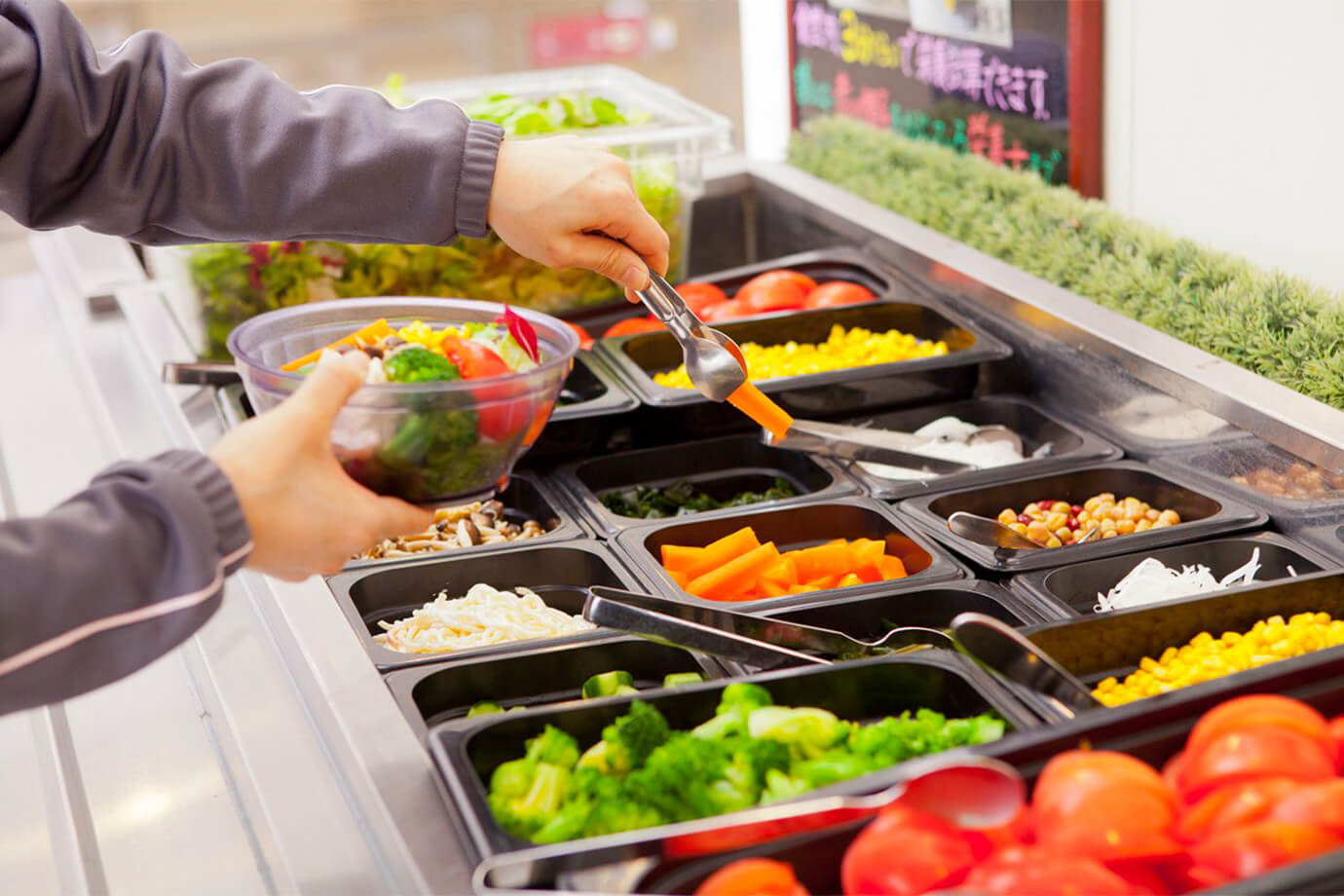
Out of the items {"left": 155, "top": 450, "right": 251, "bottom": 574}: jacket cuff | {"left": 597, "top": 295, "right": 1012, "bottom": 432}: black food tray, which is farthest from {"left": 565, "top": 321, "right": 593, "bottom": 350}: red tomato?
{"left": 155, "top": 450, "right": 251, "bottom": 574}: jacket cuff

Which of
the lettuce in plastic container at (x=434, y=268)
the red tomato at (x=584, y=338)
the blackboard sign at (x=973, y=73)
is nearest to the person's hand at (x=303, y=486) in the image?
the red tomato at (x=584, y=338)

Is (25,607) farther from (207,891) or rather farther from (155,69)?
(155,69)

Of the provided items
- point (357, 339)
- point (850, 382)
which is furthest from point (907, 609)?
point (357, 339)

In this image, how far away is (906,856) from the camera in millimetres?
1039

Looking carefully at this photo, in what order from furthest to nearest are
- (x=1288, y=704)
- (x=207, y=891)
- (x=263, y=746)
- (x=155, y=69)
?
(x=155, y=69), (x=263, y=746), (x=207, y=891), (x=1288, y=704)

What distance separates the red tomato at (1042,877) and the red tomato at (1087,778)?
6 centimetres

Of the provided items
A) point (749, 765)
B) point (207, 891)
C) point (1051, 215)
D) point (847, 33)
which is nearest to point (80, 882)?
point (207, 891)

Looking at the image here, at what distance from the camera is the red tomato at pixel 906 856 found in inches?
40.8

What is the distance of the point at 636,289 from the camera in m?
1.64

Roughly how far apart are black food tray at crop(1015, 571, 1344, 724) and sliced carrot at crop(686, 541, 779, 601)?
45cm

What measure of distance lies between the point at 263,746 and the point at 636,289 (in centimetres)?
65

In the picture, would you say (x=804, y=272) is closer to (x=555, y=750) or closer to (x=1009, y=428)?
(x=1009, y=428)

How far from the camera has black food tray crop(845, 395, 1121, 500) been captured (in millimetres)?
1979

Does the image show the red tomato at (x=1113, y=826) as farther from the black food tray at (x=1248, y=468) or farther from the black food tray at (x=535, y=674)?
the black food tray at (x=1248, y=468)
